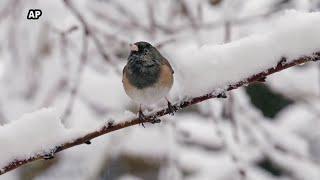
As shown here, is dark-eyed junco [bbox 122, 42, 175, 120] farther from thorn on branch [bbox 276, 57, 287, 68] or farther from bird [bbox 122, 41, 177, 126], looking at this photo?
thorn on branch [bbox 276, 57, 287, 68]

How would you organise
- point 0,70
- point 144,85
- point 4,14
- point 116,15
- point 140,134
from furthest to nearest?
1. point 140,134
2. point 116,15
3. point 0,70
4. point 4,14
5. point 144,85

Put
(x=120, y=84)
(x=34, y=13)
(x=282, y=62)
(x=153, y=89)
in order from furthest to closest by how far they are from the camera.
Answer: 1. (x=120, y=84)
2. (x=34, y=13)
3. (x=153, y=89)
4. (x=282, y=62)

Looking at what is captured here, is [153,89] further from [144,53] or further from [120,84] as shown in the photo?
[120,84]

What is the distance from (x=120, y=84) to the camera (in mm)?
2445

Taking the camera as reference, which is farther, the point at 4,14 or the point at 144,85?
the point at 4,14

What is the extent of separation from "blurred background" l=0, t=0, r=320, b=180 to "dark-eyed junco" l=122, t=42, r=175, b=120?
0.57 meters

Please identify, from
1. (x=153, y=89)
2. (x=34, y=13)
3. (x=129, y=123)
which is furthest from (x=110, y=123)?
(x=34, y=13)

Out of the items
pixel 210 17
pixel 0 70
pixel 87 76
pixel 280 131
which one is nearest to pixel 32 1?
pixel 0 70

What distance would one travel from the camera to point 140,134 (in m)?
3.30

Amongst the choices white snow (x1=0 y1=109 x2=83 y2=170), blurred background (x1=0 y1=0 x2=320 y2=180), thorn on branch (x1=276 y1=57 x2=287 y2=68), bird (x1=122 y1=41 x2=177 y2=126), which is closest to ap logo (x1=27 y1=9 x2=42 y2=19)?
blurred background (x1=0 y1=0 x2=320 y2=180)

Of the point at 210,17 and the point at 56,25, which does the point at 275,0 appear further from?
the point at 56,25

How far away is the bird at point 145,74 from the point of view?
1.15 metres

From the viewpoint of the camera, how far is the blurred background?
2088 mm

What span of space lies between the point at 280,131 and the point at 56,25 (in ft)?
4.35
